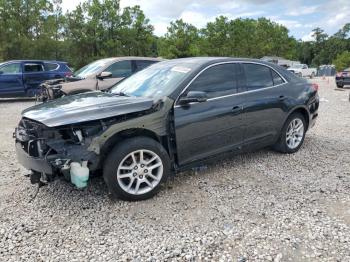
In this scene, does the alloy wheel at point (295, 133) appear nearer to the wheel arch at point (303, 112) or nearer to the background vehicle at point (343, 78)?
Answer: the wheel arch at point (303, 112)

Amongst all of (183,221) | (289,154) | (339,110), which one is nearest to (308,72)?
(339,110)

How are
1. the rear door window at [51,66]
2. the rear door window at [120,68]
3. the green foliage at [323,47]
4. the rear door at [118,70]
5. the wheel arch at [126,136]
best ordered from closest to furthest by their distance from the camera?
the wheel arch at [126,136]
the rear door at [118,70]
the rear door window at [120,68]
the rear door window at [51,66]
the green foliage at [323,47]

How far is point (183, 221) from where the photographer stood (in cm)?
337

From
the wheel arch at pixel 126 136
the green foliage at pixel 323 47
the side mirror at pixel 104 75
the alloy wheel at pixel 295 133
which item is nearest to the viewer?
the wheel arch at pixel 126 136

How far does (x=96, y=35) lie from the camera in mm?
29578

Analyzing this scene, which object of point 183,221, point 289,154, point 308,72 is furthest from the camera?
point 308,72

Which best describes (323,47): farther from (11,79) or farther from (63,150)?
(63,150)

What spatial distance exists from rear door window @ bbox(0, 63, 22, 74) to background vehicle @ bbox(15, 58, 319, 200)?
916cm

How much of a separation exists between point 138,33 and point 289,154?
2772 centimetres

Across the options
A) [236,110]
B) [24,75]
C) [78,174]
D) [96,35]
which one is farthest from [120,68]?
[96,35]

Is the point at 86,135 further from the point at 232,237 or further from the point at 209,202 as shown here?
the point at 232,237

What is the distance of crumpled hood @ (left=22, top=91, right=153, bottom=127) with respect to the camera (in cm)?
338

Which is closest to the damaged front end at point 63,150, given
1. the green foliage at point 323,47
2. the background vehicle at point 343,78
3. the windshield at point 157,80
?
the windshield at point 157,80

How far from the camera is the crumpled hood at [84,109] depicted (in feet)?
11.1
